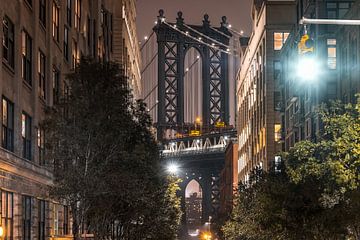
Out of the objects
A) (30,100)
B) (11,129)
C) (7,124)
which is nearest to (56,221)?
(30,100)

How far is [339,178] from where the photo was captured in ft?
102

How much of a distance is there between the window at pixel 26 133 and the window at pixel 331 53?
35.1 m

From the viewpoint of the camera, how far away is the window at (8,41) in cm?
3288

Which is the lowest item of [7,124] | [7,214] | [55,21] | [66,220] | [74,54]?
[66,220]

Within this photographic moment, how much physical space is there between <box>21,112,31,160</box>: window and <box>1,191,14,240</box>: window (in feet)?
12.8

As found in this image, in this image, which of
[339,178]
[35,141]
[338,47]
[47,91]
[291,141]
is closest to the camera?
[339,178]

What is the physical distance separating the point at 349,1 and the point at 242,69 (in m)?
76.1

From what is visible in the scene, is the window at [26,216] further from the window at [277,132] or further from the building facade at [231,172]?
the building facade at [231,172]

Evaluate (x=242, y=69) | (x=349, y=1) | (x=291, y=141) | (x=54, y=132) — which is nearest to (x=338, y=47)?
(x=349, y=1)

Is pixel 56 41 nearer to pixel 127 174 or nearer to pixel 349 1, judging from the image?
pixel 127 174

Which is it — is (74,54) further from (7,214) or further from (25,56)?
(7,214)

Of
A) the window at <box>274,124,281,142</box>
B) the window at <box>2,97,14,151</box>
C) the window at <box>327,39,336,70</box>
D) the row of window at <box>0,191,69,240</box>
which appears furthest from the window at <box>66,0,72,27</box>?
the window at <box>274,124,281,142</box>

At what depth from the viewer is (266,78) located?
10588 centimetres

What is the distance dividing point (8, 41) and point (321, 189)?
59.1 feet
